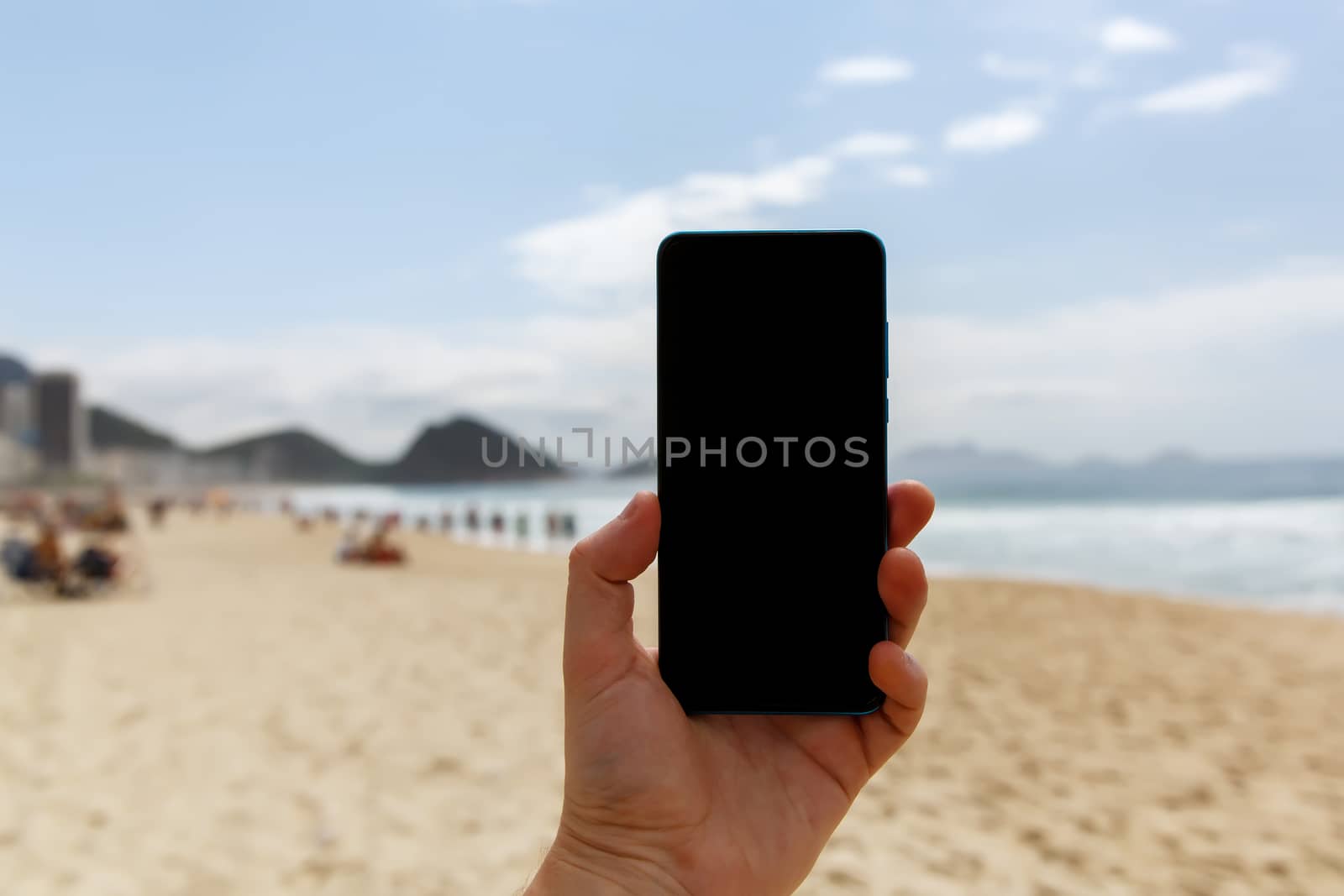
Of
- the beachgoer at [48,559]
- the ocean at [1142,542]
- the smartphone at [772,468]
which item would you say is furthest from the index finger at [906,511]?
the beachgoer at [48,559]

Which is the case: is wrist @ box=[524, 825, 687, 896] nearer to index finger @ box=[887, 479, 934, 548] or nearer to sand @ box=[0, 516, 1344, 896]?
index finger @ box=[887, 479, 934, 548]

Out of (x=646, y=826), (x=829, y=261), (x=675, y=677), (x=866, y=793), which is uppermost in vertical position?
(x=829, y=261)

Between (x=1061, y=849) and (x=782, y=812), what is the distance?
10.2ft

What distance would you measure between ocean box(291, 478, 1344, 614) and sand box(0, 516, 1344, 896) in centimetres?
428

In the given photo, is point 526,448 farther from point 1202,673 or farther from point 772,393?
point 1202,673

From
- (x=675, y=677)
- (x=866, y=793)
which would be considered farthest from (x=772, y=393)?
(x=866, y=793)

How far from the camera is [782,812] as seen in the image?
160cm

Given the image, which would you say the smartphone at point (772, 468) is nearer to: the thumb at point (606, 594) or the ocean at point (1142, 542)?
the thumb at point (606, 594)

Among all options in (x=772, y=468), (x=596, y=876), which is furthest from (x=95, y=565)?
(x=772, y=468)

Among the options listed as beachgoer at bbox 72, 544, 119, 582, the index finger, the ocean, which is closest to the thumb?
the index finger

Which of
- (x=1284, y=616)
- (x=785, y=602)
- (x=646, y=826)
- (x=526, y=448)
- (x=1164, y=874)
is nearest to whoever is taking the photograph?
(x=646, y=826)

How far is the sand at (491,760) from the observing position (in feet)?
12.4

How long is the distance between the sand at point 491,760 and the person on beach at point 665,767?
2.17 m

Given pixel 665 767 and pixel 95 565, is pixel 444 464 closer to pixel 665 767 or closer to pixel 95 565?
pixel 95 565
